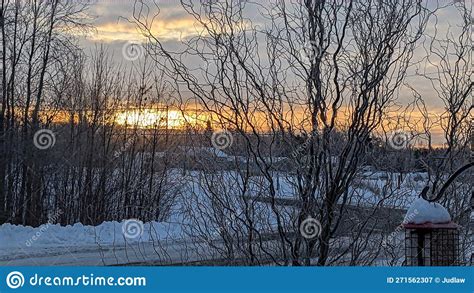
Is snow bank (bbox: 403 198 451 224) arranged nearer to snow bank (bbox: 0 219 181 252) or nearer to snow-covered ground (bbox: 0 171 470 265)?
snow-covered ground (bbox: 0 171 470 265)

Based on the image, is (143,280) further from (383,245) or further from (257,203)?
(383,245)

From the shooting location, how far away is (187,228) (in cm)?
604

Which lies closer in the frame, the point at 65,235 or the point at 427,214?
the point at 427,214

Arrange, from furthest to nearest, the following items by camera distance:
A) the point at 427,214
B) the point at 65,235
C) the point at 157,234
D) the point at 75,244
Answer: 1. the point at 65,235
2. the point at 75,244
3. the point at 157,234
4. the point at 427,214

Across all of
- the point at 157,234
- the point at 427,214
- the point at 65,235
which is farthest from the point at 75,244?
the point at 427,214

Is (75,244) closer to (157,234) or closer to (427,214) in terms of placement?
(157,234)

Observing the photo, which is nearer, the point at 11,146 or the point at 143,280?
the point at 143,280

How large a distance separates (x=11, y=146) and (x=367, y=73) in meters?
13.4

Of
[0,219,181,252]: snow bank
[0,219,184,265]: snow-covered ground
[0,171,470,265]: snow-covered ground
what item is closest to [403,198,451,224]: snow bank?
[0,171,470,265]: snow-covered ground

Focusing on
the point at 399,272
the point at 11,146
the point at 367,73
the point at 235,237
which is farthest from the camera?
the point at 11,146

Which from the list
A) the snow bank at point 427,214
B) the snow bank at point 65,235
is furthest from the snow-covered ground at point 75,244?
the snow bank at point 427,214

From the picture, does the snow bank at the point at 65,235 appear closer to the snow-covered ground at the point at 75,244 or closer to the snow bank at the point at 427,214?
the snow-covered ground at the point at 75,244

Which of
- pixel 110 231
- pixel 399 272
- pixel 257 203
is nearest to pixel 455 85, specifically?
pixel 257 203

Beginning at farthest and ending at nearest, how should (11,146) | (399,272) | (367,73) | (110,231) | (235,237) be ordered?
(11,146) → (110,231) → (235,237) → (367,73) → (399,272)
